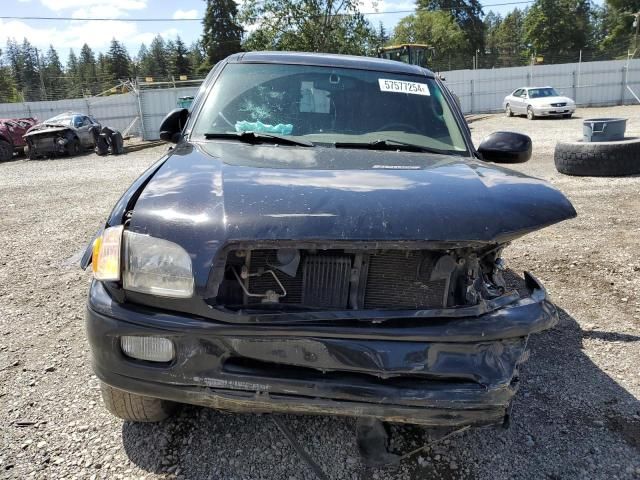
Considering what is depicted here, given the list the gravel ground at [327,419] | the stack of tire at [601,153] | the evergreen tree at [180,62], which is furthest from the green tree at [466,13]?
the gravel ground at [327,419]

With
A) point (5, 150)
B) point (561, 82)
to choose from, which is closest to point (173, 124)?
point (5, 150)

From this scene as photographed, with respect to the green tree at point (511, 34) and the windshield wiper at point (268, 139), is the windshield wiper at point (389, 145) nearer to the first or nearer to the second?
the windshield wiper at point (268, 139)

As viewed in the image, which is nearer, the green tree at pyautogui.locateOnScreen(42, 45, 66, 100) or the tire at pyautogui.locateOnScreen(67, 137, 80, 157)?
the tire at pyautogui.locateOnScreen(67, 137, 80, 157)

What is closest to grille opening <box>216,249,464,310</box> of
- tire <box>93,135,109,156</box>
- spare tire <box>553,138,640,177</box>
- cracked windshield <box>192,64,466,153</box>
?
cracked windshield <box>192,64,466,153</box>

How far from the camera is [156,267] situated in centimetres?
182

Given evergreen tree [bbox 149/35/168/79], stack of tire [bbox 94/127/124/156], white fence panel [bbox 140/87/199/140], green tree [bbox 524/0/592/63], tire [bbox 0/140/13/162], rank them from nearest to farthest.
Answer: stack of tire [bbox 94/127/124/156]
tire [bbox 0/140/13/162]
white fence panel [bbox 140/87/199/140]
green tree [bbox 524/0/592/63]
evergreen tree [bbox 149/35/168/79]

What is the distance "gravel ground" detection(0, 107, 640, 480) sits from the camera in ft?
7.16

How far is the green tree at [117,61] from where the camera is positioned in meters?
86.5

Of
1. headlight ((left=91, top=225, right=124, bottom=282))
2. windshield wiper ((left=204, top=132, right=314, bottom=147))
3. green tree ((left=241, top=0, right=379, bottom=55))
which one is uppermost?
green tree ((left=241, top=0, right=379, bottom=55))

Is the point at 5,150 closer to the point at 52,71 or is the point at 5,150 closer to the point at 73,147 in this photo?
the point at 73,147

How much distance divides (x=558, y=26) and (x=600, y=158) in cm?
7069

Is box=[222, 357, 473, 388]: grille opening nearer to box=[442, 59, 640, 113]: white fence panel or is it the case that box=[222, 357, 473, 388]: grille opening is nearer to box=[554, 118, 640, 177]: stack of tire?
box=[554, 118, 640, 177]: stack of tire

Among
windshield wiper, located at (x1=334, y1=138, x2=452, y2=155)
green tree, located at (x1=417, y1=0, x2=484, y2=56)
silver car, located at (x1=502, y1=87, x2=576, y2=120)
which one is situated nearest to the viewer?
windshield wiper, located at (x1=334, y1=138, x2=452, y2=155)

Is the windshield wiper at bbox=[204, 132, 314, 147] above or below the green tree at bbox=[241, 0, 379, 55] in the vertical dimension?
below
